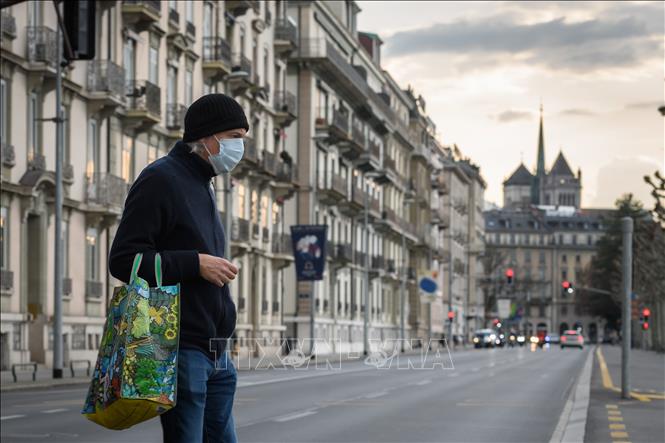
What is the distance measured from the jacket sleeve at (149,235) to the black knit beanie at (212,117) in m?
0.28

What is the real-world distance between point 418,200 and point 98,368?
125 meters

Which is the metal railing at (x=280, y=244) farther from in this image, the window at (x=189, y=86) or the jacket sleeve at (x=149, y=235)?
the jacket sleeve at (x=149, y=235)

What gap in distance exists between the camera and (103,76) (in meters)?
49.1

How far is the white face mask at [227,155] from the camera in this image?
612 centimetres

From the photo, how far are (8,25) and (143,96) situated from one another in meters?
11.0

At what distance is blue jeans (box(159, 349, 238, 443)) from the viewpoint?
5891 millimetres

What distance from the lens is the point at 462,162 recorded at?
19662 cm

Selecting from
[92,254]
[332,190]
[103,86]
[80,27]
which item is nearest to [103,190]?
[92,254]

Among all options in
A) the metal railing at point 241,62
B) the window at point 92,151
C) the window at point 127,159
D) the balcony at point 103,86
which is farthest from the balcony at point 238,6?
the window at point 92,151

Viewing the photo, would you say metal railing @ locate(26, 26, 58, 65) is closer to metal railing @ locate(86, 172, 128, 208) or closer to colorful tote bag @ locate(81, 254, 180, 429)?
metal railing @ locate(86, 172, 128, 208)

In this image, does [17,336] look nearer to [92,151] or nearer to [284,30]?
[92,151]

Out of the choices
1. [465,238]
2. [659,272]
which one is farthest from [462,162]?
[659,272]

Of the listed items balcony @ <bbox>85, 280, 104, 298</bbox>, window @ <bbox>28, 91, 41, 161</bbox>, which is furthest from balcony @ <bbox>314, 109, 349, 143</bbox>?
window @ <bbox>28, 91, 41, 161</bbox>

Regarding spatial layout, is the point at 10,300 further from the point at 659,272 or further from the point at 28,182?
the point at 659,272
